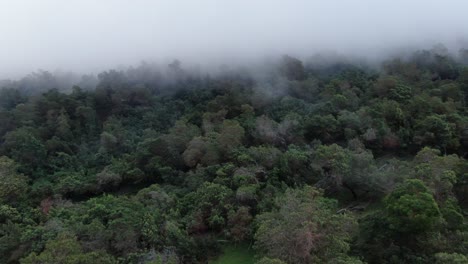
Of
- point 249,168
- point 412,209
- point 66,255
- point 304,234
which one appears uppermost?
point 412,209

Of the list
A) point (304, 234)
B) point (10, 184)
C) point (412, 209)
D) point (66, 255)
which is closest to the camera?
point (304, 234)

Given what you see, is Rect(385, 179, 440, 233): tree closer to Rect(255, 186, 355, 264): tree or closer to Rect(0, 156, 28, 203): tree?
Rect(255, 186, 355, 264): tree

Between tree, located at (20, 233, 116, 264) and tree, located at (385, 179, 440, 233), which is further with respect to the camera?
tree, located at (20, 233, 116, 264)

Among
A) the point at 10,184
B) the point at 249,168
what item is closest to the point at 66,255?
the point at 249,168

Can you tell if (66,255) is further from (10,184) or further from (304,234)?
(10,184)

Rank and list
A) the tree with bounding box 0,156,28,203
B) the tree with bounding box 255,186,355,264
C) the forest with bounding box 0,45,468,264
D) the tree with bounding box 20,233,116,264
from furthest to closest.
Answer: the tree with bounding box 0,156,28,203 < the forest with bounding box 0,45,468,264 < the tree with bounding box 20,233,116,264 < the tree with bounding box 255,186,355,264

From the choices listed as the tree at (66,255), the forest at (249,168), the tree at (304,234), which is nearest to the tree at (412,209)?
the forest at (249,168)

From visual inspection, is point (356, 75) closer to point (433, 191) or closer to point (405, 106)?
point (405, 106)

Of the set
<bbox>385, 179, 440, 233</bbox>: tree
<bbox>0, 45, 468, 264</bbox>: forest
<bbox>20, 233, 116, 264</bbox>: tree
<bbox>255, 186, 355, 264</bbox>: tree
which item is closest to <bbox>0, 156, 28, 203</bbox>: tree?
<bbox>0, 45, 468, 264</bbox>: forest

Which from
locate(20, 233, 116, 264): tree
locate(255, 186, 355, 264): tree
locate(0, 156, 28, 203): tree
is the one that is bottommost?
locate(0, 156, 28, 203): tree
